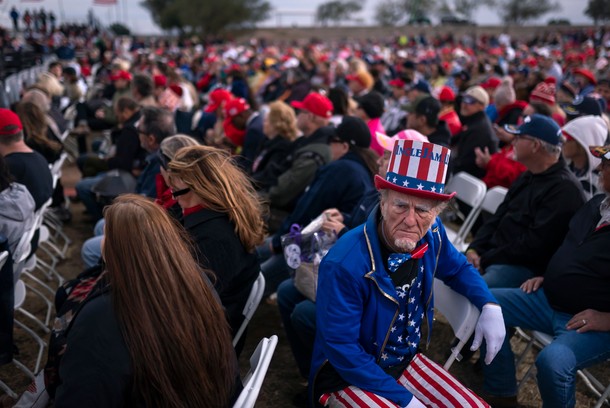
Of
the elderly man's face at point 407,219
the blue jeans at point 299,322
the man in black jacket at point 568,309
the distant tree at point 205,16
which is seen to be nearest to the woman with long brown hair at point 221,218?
the blue jeans at point 299,322

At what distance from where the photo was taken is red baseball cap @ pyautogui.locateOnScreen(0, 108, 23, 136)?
4.04 m

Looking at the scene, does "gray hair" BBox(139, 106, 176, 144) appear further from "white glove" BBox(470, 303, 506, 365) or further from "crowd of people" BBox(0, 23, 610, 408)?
"white glove" BBox(470, 303, 506, 365)

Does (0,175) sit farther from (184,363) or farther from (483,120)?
(483,120)

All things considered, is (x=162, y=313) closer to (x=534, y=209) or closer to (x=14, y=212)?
(x=14, y=212)

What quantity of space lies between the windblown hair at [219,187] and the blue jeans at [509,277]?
1719 mm

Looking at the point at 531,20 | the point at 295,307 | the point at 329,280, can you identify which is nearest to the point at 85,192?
the point at 295,307

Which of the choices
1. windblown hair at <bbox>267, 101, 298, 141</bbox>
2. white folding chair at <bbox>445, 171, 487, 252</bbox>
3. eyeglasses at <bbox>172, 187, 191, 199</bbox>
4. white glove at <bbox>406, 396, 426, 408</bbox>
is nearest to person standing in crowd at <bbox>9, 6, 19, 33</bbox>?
windblown hair at <bbox>267, 101, 298, 141</bbox>

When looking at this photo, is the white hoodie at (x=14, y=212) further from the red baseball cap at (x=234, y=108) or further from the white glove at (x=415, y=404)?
the red baseball cap at (x=234, y=108)

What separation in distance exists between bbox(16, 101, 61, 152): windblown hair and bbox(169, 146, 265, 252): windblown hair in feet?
11.3

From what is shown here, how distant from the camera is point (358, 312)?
2.20 meters

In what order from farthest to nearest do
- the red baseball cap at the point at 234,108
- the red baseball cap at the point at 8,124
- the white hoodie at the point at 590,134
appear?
1. the red baseball cap at the point at 234,108
2. the red baseball cap at the point at 8,124
3. the white hoodie at the point at 590,134

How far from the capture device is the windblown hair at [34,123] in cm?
550

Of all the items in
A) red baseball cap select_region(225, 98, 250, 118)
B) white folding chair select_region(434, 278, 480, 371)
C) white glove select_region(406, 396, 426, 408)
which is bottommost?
white glove select_region(406, 396, 426, 408)

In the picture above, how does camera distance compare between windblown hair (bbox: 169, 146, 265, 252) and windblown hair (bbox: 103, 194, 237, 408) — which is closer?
windblown hair (bbox: 103, 194, 237, 408)
